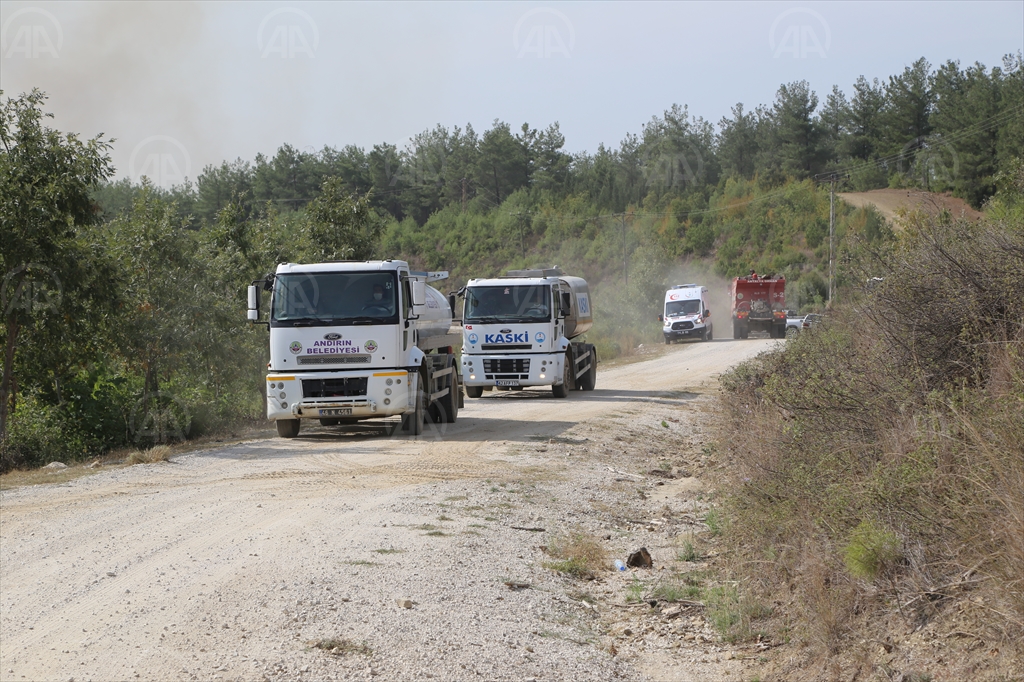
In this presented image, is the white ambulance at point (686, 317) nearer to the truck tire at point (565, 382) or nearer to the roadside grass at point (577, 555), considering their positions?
the truck tire at point (565, 382)

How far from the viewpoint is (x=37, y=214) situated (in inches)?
603

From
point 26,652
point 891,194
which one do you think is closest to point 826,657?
point 26,652

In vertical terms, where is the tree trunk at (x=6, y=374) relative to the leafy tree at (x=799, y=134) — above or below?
below

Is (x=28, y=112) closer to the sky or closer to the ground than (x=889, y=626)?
closer to the sky

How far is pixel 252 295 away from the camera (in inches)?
619

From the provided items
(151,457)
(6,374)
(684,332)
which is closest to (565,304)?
(151,457)

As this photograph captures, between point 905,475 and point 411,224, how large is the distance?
97.0 metres

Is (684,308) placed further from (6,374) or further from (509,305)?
(6,374)

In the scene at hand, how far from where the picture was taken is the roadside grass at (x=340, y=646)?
6.23 metres

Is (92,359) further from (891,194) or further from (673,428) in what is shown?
(891,194)

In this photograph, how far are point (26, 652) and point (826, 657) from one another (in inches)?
201
